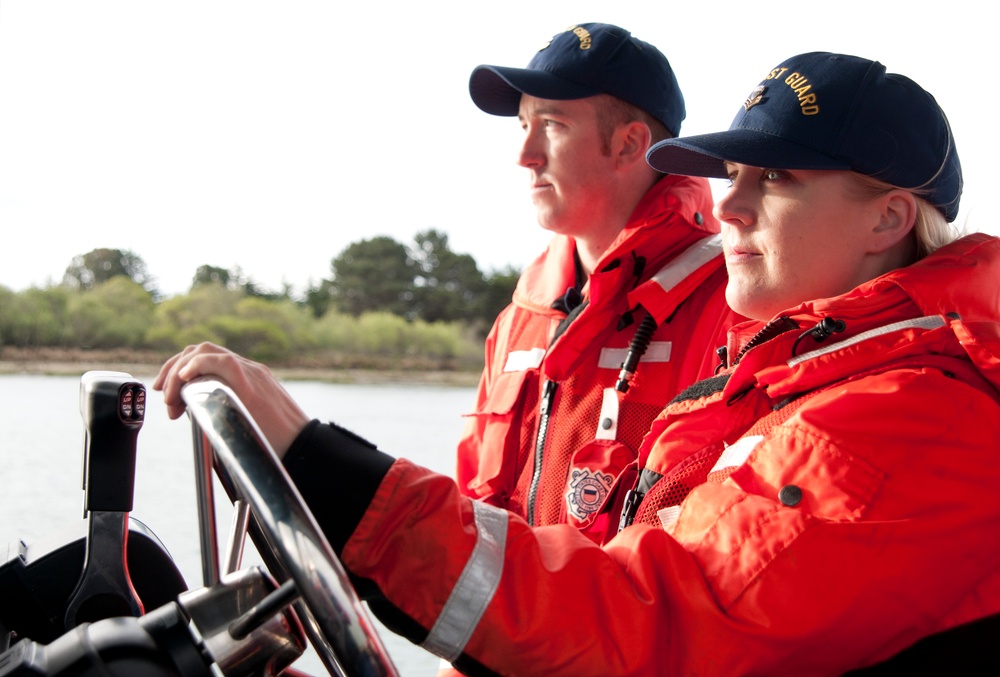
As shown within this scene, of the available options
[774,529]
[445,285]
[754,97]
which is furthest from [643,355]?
[445,285]

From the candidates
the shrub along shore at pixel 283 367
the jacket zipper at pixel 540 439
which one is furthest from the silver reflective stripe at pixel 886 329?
the shrub along shore at pixel 283 367

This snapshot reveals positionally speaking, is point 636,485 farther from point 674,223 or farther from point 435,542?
point 674,223

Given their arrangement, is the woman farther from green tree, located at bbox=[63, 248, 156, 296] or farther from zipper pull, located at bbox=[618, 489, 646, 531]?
green tree, located at bbox=[63, 248, 156, 296]

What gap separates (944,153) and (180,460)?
2.20 meters

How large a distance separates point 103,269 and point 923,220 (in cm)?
248

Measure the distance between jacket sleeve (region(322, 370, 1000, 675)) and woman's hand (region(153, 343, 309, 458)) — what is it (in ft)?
0.33

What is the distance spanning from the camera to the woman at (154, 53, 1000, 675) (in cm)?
85

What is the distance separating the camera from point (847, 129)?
3.64ft

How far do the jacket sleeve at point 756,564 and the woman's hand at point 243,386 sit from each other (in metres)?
0.10

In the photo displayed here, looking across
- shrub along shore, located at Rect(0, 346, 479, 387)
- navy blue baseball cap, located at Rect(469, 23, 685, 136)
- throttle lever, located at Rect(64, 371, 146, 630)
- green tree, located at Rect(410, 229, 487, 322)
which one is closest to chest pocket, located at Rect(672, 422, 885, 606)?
throttle lever, located at Rect(64, 371, 146, 630)

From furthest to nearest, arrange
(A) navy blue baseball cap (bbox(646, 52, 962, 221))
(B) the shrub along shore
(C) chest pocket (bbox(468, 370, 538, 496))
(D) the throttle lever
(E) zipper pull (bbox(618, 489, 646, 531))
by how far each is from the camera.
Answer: (B) the shrub along shore < (C) chest pocket (bbox(468, 370, 538, 496)) < (E) zipper pull (bbox(618, 489, 646, 531)) < (A) navy blue baseball cap (bbox(646, 52, 962, 221)) < (D) the throttle lever

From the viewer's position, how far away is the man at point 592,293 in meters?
1.75

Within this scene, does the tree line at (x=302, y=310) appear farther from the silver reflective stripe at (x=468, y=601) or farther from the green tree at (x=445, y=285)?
the silver reflective stripe at (x=468, y=601)

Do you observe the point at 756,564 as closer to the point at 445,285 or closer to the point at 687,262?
the point at 687,262
